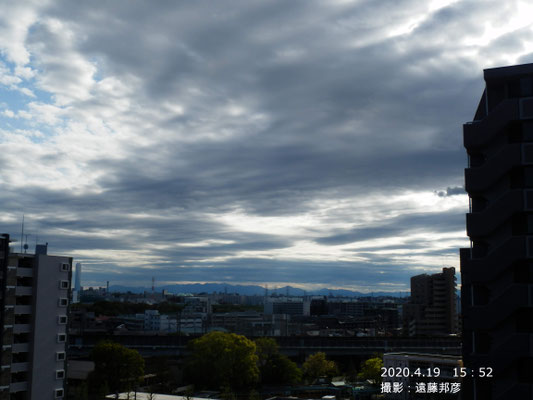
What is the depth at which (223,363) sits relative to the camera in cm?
3450

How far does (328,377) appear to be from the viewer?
44875mm

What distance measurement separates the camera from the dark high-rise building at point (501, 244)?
12.5m

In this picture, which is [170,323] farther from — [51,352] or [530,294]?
[530,294]

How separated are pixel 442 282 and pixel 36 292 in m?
71.3

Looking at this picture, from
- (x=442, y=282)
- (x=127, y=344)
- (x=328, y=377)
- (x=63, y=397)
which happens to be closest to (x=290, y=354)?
(x=328, y=377)

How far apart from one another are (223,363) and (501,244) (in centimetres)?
2552

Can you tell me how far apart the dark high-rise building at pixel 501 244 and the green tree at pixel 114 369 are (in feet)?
81.5

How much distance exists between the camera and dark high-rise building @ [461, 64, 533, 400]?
1255cm

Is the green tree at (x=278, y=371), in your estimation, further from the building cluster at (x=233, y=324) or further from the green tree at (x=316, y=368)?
the building cluster at (x=233, y=324)

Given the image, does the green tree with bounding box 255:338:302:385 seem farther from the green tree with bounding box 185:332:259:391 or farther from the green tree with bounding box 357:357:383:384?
the green tree with bounding box 357:357:383:384

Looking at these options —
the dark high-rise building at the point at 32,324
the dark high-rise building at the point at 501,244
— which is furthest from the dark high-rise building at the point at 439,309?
the dark high-rise building at the point at 501,244

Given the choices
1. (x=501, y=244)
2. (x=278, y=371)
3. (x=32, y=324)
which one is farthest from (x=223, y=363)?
(x=501, y=244)

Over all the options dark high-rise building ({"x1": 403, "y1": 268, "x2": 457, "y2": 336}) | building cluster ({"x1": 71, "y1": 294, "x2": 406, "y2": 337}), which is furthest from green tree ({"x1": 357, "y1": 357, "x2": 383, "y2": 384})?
dark high-rise building ({"x1": 403, "y1": 268, "x2": 457, "y2": 336})

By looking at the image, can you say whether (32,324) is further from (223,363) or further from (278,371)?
(278,371)
